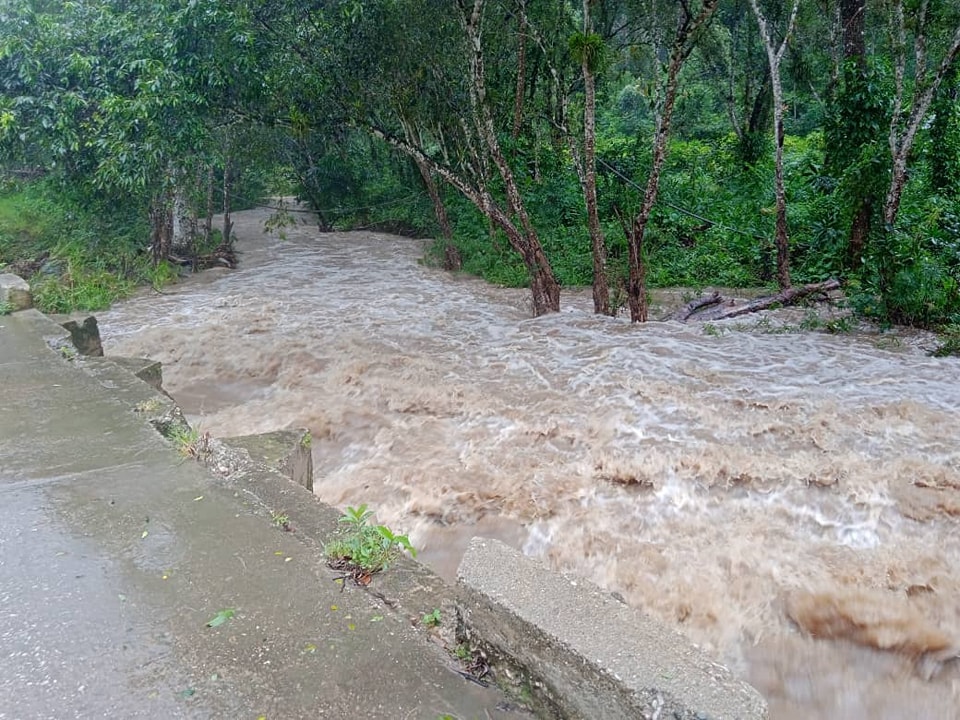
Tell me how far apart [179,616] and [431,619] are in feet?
2.71

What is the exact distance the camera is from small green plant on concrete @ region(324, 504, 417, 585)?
256 cm

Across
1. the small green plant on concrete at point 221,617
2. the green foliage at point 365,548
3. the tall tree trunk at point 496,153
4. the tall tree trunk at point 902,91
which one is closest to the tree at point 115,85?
the tall tree trunk at point 496,153

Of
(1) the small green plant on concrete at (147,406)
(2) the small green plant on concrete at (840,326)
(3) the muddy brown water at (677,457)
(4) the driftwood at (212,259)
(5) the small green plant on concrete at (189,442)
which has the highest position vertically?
(1) the small green plant on concrete at (147,406)

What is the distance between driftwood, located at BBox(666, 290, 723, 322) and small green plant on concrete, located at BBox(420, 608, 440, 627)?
7.34 metres

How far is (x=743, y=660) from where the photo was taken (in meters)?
3.06

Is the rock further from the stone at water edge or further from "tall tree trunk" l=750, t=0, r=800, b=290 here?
"tall tree trunk" l=750, t=0, r=800, b=290

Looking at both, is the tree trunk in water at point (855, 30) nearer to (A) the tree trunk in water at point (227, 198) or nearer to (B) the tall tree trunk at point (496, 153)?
(B) the tall tree trunk at point (496, 153)

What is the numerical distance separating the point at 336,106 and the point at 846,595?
9145 millimetres

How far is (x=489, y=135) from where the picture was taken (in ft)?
28.8

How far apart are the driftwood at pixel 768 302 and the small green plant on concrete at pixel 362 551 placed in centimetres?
708

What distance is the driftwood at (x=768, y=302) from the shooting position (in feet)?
29.6

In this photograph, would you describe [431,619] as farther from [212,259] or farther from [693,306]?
[212,259]

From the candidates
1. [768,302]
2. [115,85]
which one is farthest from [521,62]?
[115,85]

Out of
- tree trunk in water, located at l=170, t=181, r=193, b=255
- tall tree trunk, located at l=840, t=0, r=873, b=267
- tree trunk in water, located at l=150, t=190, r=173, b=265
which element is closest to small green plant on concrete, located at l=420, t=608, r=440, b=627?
tall tree trunk, located at l=840, t=0, r=873, b=267
